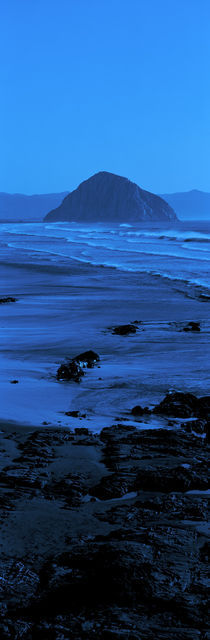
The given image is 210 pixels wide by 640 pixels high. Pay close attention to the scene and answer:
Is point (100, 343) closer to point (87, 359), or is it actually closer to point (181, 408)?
point (87, 359)

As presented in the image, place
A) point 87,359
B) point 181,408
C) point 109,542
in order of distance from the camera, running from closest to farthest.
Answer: point 109,542 < point 181,408 < point 87,359

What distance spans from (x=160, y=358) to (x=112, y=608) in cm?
589

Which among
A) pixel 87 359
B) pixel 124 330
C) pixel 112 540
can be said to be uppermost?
pixel 124 330

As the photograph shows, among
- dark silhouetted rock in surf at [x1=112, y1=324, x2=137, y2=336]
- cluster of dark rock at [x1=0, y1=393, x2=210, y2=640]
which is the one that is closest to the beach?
cluster of dark rock at [x1=0, y1=393, x2=210, y2=640]

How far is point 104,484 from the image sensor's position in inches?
156

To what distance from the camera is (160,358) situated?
8367 millimetres

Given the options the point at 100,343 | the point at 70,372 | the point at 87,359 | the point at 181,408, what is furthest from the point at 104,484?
the point at 100,343

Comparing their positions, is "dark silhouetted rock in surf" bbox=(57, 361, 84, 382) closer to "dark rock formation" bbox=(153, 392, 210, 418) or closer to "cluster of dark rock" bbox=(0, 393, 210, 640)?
"dark rock formation" bbox=(153, 392, 210, 418)

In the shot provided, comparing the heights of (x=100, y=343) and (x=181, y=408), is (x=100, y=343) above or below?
above

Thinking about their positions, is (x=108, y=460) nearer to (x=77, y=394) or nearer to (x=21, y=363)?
(x=77, y=394)

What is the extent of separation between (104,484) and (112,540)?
781 millimetres

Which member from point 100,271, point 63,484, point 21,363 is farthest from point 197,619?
point 100,271

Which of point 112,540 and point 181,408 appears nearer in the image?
point 112,540

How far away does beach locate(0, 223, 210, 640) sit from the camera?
259 centimetres
